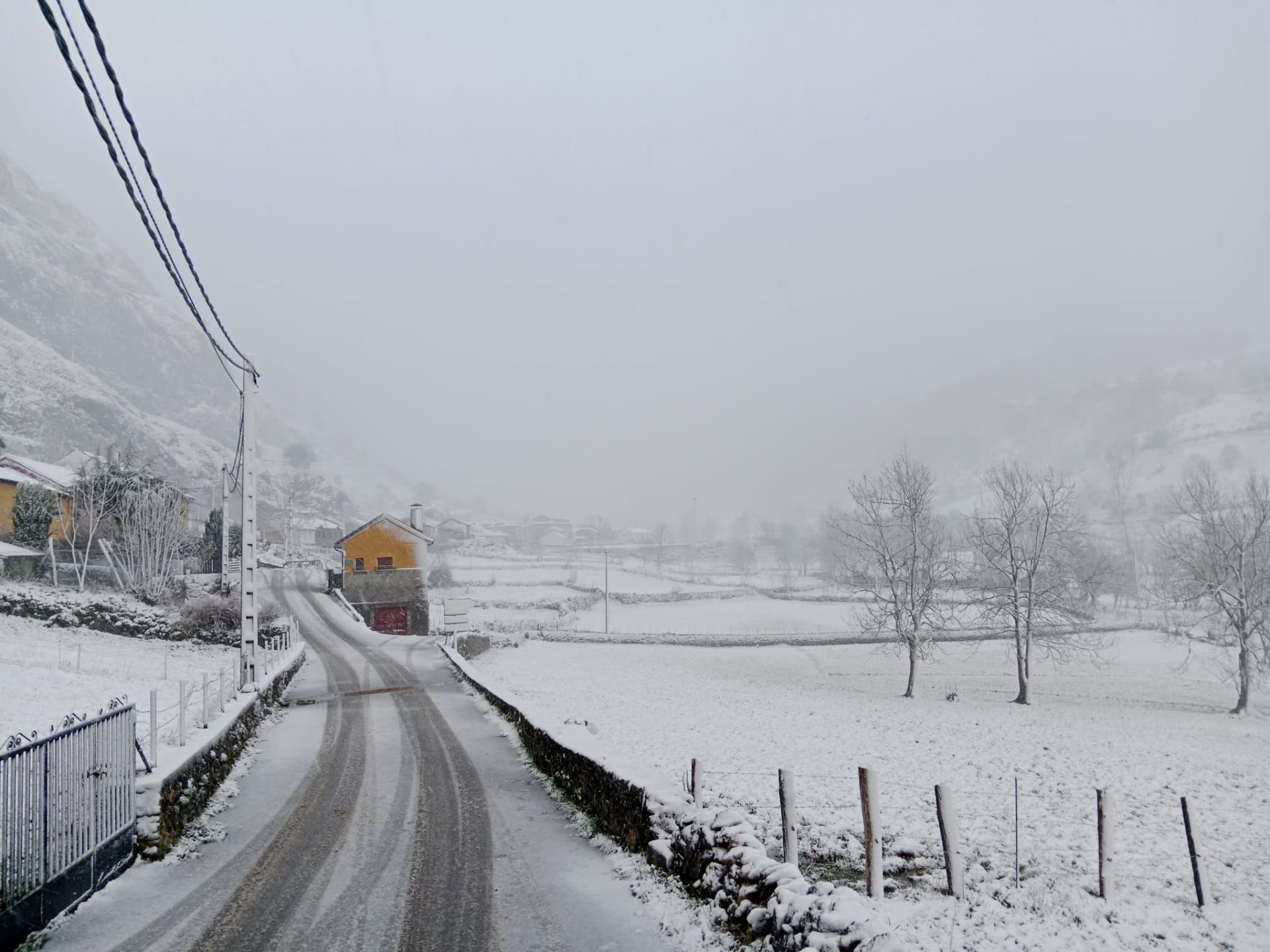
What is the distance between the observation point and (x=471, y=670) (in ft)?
97.2

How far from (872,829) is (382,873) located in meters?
6.14

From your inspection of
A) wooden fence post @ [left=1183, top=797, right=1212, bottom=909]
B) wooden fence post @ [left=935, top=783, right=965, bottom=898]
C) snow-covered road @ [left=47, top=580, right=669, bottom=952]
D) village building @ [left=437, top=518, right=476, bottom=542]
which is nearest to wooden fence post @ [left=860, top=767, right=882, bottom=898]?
wooden fence post @ [left=935, top=783, right=965, bottom=898]

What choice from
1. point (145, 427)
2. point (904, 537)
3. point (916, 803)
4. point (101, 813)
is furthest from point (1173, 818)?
point (145, 427)

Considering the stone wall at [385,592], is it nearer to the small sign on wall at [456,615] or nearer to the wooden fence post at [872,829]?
the small sign on wall at [456,615]

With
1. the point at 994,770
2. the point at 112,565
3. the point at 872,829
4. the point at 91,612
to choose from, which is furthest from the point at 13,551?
the point at 872,829

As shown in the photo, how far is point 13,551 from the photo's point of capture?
40.6 m

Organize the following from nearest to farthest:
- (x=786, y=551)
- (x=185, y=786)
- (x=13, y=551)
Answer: (x=185, y=786) < (x=13, y=551) < (x=786, y=551)

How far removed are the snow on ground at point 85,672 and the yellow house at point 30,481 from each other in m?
12.9

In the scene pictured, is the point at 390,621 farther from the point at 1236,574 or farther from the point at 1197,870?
the point at 1197,870

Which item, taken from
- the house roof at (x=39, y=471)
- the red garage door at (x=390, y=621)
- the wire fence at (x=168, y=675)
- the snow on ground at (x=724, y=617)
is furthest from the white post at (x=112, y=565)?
the snow on ground at (x=724, y=617)

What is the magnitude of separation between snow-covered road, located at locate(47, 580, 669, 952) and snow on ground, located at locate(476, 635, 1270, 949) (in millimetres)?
2862

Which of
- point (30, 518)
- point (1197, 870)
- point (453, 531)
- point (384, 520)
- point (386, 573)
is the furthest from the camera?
point (453, 531)

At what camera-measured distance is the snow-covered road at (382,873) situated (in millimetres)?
7691

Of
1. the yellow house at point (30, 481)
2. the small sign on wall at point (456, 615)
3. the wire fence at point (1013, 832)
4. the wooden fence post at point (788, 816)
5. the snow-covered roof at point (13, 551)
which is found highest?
the yellow house at point (30, 481)
